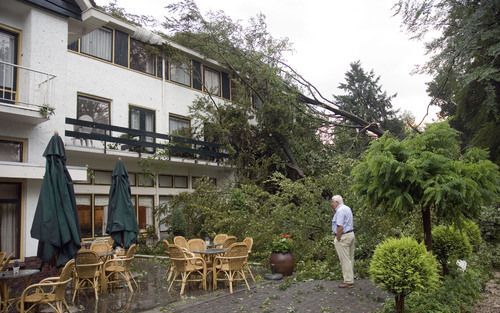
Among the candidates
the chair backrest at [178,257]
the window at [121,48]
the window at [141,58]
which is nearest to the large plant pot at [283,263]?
the chair backrest at [178,257]

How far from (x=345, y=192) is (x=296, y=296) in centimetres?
500

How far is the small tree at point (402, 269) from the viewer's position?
593cm

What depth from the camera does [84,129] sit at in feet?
50.0

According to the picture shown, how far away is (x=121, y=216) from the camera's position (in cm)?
955

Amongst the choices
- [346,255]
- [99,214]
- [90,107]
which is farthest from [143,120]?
[346,255]

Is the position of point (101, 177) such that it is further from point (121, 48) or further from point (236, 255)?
point (236, 255)

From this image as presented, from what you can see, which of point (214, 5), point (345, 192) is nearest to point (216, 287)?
point (345, 192)

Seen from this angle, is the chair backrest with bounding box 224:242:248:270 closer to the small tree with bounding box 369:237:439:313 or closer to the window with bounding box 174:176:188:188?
the small tree with bounding box 369:237:439:313

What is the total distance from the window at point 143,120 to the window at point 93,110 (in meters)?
1.21

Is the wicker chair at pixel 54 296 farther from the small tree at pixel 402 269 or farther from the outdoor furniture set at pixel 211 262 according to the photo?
the small tree at pixel 402 269

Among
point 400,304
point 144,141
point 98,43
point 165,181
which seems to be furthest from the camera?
point 165,181

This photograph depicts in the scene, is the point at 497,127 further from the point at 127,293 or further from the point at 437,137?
the point at 127,293

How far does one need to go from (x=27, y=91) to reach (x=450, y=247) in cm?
1152

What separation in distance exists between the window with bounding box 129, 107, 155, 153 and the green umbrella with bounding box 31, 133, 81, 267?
935cm
